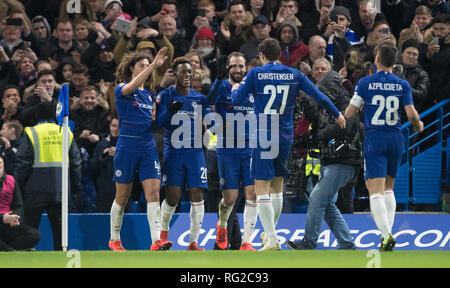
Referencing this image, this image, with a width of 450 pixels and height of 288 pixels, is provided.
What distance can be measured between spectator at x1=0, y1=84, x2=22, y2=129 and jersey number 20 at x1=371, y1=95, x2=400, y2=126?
6.03 m

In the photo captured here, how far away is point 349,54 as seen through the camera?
12.9 meters

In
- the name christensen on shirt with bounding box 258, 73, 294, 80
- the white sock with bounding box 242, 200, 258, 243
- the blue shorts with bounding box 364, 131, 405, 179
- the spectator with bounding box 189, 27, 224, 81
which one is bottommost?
the white sock with bounding box 242, 200, 258, 243

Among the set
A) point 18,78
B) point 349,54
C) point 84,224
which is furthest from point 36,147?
point 349,54

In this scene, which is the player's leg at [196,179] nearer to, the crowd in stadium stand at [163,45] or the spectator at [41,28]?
the crowd in stadium stand at [163,45]

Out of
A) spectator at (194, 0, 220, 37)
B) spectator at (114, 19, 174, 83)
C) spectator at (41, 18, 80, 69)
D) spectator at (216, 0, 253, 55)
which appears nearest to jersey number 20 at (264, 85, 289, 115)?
spectator at (114, 19, 174, 83)

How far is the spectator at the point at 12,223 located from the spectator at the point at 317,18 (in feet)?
18.9

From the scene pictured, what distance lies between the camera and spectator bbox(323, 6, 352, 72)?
13.7 m

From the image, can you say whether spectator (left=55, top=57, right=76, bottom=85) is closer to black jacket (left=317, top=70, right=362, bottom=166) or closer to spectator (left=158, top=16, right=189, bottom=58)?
spectator (left=158, top=16, right=189, bottom=58)

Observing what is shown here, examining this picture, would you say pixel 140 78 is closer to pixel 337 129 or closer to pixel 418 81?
pixel 337 129

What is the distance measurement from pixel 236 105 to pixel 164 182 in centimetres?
130

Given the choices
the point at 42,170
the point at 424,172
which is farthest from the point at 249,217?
the point at 424,172

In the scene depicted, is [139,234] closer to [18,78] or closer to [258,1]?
[18,78]

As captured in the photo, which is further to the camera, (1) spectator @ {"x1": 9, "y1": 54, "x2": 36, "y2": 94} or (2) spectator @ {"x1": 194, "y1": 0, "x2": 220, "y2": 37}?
(2) spectator @ {"x1": 194, "y1": 0, "x2": 220, "y2": 37}

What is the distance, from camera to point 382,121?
9.69 metres
